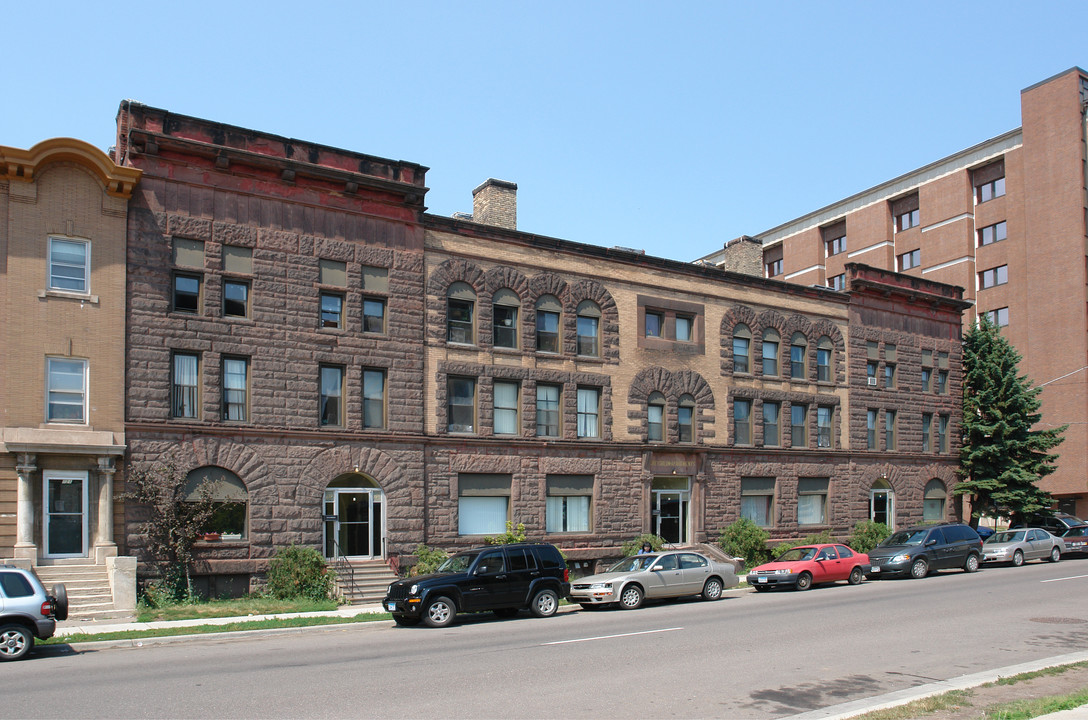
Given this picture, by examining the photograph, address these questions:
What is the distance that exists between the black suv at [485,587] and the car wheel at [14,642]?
719 centimetres

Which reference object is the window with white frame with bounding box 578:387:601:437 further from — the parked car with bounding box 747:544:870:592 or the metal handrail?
the metal handrail

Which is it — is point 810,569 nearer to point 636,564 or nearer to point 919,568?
point 919,568

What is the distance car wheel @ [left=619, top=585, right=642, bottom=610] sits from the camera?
23641mm

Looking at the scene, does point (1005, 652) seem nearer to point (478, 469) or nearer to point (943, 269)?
point (478, 469)

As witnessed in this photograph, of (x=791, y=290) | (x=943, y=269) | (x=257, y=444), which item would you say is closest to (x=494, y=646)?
(x=257, y=444)

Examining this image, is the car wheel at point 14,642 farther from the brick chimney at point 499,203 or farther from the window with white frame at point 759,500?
the window with white frame at point 759,500

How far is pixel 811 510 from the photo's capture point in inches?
1542

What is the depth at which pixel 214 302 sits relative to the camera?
85.8 ft

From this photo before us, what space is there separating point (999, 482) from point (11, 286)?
40.1 metres

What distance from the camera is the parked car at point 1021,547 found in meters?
34.7

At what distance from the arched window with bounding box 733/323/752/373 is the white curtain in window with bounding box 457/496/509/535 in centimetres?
1198

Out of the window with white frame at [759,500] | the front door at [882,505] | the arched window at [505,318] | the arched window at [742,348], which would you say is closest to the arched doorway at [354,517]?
the arched window at [505,318]

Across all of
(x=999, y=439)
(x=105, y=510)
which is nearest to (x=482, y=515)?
(x=105, y=510)

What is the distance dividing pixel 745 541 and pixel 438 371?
1351cm
